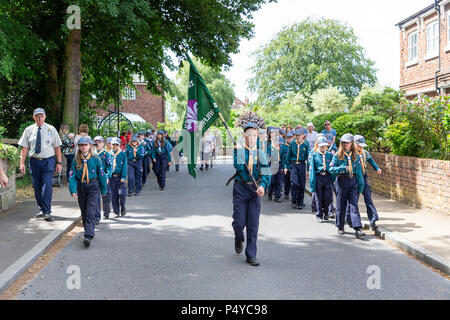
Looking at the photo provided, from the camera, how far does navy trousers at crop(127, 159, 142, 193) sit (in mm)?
13547

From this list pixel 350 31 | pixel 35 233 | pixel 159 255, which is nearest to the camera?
pixel 159 255

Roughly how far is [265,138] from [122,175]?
414 cm

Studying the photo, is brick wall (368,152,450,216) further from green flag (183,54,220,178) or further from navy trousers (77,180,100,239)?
navy trousers (77,180,100,239)

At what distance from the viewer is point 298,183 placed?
11484 mm

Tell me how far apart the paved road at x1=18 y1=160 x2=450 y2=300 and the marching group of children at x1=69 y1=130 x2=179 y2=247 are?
510 mm

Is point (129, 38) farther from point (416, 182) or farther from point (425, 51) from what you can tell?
point (425, 51)

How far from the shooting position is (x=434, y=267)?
618 centimetres

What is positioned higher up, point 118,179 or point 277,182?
point 118,179

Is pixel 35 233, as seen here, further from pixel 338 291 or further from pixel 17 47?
pixel 17 47

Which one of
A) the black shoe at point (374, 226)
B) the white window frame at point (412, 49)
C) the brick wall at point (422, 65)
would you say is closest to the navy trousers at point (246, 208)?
the black shoe at point (374, 226)

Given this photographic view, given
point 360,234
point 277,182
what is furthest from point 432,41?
point 360,234

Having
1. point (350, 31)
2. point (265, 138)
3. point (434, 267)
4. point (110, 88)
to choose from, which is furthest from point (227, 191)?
point (350, 31)

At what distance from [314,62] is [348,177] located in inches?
1885

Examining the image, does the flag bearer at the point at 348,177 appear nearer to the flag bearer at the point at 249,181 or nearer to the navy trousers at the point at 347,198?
the navy trousers at the point at 347,198
